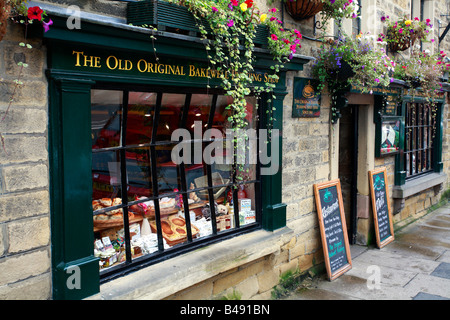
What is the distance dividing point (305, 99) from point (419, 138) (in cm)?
476

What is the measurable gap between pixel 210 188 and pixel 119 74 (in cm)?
162

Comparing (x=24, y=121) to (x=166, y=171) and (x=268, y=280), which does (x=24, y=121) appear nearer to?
(x=166, y=171)

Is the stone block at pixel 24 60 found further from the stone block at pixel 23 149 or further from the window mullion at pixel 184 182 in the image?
the window mullion at pixel 184 182

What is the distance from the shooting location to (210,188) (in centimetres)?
443

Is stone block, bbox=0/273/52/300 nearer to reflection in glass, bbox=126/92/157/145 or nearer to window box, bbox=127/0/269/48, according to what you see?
reflection in glass, bbox=126/92/157/145

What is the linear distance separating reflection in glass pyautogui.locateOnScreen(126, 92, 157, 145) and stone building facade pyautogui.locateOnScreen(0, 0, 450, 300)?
2.16 ft

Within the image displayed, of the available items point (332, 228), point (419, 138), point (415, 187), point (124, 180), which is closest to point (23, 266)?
point (124, 180)

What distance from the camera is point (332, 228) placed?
578 cm

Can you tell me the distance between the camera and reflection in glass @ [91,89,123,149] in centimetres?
330

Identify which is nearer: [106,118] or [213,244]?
[106,118]

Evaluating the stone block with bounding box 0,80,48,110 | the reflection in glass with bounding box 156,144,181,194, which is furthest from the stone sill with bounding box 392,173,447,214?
the stone block with bounding box 0,80,48,110

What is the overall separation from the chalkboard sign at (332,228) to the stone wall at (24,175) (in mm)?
3528

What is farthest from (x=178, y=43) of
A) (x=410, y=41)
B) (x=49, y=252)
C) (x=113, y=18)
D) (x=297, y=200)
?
(x=410, y=41)

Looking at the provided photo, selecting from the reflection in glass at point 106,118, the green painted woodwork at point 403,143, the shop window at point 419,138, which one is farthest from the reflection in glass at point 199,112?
the shop window at point 419,138
